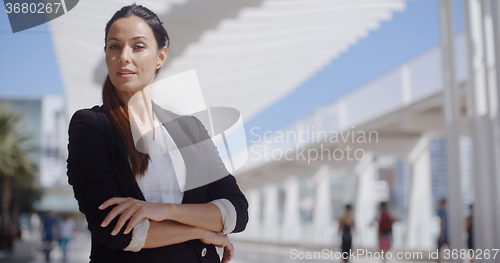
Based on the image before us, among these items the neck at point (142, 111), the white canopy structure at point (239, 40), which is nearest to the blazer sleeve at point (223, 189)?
the neck at point (142, 111)

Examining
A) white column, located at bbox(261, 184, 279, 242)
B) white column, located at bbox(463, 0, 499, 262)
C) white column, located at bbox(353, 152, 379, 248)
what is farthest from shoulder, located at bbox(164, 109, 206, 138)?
white column, located at bbox(261, 184, 279, 242)

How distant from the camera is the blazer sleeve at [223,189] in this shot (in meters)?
1.40

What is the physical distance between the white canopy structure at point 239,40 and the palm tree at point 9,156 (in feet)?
34.5

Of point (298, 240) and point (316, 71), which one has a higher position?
point (316, 71)

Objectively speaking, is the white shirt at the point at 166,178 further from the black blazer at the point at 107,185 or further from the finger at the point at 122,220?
Result: the finger at the point at 122,220

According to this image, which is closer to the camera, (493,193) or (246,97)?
(493,193)

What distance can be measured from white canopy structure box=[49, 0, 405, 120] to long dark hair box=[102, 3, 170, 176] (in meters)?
2.13

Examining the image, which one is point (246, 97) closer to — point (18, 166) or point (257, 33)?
point (257, 33)

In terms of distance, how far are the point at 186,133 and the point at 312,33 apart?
5.73 m

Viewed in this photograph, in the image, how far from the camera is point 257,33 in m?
6.13

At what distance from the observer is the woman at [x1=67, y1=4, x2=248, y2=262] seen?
3.95ft

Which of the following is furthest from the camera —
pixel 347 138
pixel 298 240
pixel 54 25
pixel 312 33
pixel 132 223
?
pixel 298 240

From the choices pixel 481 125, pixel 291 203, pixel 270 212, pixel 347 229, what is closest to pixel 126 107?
pixel 481 125

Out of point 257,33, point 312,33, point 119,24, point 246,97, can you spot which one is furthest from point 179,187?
point 246,97
